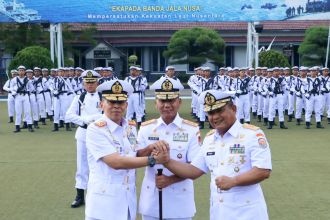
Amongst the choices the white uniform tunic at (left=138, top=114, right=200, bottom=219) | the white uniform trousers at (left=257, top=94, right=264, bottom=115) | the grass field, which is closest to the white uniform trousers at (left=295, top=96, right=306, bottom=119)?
the white uniform trousers at (left=257, top=94, right=264, bottom=115)

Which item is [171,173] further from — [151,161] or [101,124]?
[101,124]

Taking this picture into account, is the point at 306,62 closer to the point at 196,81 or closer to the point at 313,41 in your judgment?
the point at 313,41

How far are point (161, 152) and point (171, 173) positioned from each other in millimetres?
360

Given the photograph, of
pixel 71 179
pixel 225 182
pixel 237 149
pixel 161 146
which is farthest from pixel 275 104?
pixel 225 182

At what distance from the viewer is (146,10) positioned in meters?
23.0

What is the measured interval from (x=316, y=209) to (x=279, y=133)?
820 cm

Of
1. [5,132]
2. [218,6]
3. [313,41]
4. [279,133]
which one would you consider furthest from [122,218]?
[313,41]

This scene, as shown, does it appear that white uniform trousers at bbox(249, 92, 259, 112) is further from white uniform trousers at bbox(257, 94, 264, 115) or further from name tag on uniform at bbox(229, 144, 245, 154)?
name tag on uniform at bbox(229, 144, 245, 154)

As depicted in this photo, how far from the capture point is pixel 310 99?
675 inches

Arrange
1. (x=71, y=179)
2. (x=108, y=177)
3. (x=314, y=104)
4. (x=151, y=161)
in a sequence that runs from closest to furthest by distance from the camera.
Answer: (x=151, y=161) → (x=108, y=177) → (x=71, y=179) → (x=314, y=104)

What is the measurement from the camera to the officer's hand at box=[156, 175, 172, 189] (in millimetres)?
4480

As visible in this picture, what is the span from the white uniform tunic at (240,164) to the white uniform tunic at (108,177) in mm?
772

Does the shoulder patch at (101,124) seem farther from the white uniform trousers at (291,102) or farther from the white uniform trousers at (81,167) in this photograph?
the white uniform trousers at (291,102)

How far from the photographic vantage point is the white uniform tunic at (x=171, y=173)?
181 inches
